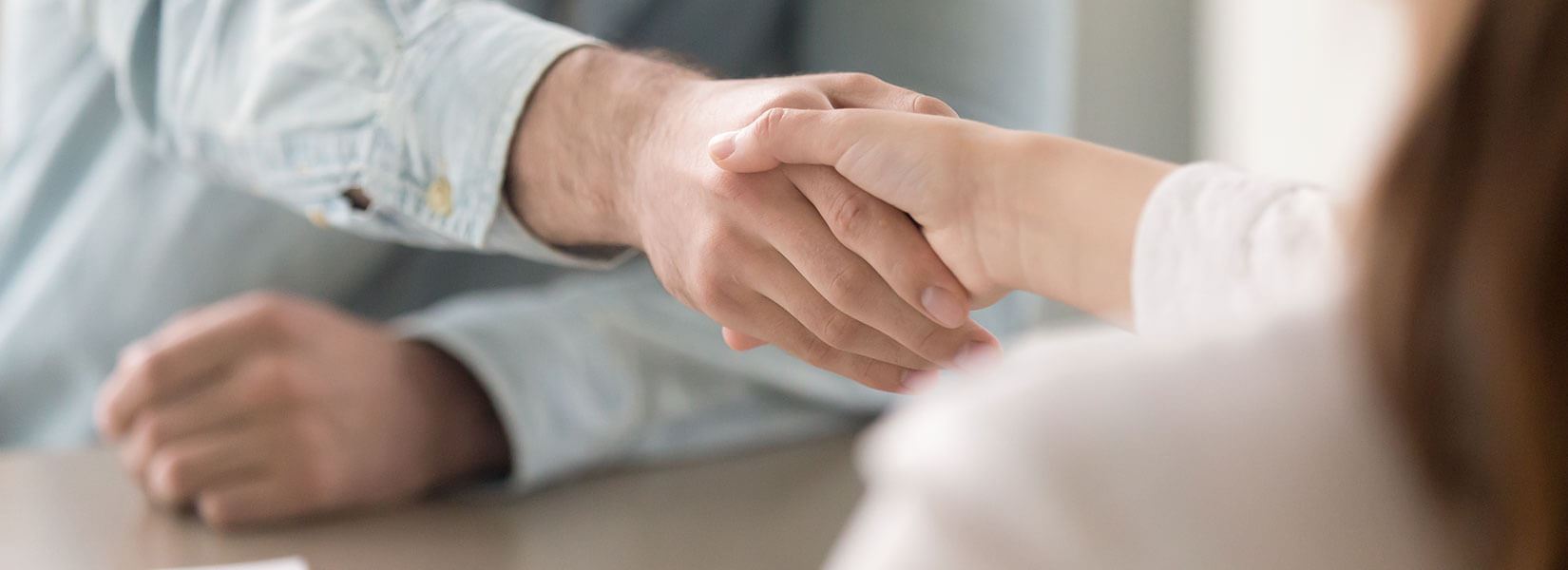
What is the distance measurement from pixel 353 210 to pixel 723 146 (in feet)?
0.49

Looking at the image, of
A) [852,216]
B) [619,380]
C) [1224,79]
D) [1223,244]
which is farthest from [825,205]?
[1224,79]

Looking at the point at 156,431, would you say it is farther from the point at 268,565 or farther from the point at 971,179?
the point at 971,179

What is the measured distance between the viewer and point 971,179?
0.35 metres

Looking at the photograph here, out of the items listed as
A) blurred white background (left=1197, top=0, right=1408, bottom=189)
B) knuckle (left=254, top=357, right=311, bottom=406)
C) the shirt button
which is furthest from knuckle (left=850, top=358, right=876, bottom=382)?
blurred white background (left=1197, top=0, right=1408, bottom=189)

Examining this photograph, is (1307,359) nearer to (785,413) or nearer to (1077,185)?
(1077,185)

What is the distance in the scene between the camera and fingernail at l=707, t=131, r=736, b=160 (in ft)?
1.20

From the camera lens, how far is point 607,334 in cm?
58

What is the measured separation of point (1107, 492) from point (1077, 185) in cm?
13

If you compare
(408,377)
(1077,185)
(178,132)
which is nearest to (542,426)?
(408,377)

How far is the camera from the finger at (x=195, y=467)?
1.60 ft

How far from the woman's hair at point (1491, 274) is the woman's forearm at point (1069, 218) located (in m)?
0.11

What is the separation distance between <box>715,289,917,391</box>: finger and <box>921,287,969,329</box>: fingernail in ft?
0.09

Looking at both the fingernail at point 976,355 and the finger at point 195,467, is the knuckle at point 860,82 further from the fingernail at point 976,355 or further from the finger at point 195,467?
the finger at point 195,467

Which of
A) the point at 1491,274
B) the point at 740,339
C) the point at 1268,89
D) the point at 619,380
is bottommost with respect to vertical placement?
the point at 1268,89
